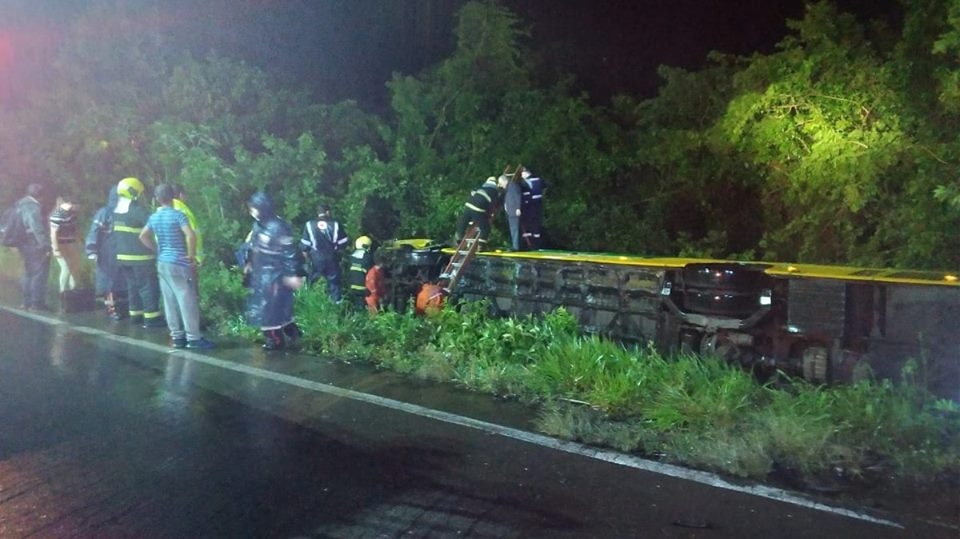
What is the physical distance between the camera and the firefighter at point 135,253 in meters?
10.6

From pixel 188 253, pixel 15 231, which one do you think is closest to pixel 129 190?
pixel 188 253

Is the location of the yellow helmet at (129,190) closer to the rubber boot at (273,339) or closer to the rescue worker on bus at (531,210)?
the rubber boot at (273,339)

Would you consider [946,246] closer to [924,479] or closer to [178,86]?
[924,479]

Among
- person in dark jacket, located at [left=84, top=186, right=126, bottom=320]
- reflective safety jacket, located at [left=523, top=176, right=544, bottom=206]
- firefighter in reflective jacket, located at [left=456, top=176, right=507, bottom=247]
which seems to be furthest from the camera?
person in dark jacket, located at [left=84, top=186, right=126, bottom=320]

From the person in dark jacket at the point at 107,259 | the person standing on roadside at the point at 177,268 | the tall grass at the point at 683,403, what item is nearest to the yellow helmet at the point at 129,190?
the person in dark jacket at the point at 107,259

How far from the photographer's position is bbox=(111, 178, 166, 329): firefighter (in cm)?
1055

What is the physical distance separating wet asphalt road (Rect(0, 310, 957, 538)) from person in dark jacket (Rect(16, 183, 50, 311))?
Result: 514cm

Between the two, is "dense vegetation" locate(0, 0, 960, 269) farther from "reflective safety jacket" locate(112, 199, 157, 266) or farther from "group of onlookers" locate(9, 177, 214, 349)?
"reflective safety jacket" locate(112, 199, 157, 266)

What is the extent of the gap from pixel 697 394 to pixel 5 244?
33.4 feet

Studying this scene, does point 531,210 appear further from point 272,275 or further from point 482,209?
point 272,275

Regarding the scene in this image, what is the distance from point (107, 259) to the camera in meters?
11.7

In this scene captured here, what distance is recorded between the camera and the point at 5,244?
12.4m

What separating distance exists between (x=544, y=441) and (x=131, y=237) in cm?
667

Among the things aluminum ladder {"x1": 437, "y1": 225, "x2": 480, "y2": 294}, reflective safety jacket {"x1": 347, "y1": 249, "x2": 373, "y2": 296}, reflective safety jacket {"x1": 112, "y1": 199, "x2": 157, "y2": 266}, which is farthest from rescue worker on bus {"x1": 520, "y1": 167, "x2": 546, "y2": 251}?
reflective safety jacket {"x1": 112, "y1": 199, "x2": 157, "y2": 266}
